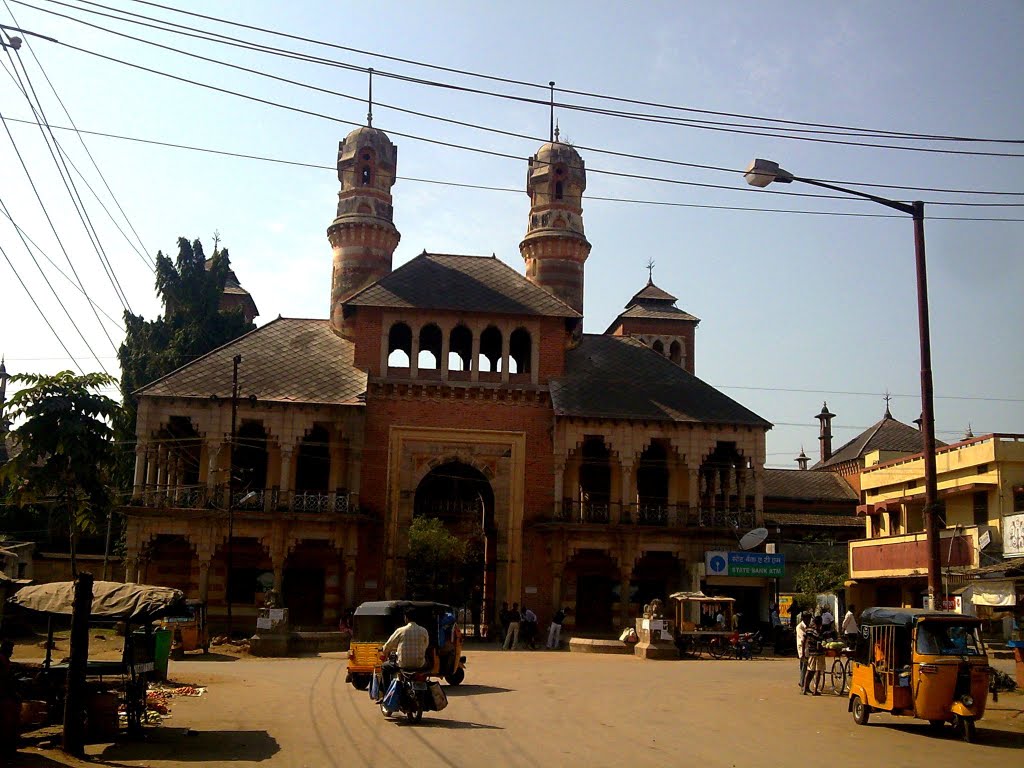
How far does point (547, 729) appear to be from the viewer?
14.2 m

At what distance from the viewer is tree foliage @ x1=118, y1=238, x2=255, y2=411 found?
49.4 metres

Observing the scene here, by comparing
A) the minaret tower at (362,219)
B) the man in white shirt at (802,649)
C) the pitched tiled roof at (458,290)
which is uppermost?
the minaret tower at (362,219)

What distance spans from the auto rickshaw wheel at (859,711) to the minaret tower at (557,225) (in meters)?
34.3

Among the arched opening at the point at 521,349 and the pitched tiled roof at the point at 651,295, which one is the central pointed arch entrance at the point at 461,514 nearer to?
the arched opening at the point at 521,349

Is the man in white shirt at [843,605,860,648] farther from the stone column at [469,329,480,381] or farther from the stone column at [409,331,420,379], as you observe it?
the stone column at [409,331,420,379]

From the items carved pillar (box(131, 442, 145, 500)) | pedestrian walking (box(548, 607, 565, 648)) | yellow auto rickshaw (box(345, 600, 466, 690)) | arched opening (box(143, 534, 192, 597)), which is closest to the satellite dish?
pedestrian walking (box(548, 607, 565, 648))

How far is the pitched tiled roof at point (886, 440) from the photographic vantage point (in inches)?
2430

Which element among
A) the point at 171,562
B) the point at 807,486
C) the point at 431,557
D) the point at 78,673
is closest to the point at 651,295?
the point at 807,486

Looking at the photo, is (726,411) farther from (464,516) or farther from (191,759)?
(191,759)

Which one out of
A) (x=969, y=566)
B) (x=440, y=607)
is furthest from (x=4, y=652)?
(x=969, y=566)

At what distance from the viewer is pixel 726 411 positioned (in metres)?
40.3

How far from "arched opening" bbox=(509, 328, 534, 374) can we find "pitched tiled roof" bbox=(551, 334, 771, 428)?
1739mm

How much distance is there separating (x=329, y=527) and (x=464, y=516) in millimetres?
18130

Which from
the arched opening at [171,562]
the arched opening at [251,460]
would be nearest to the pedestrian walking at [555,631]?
the arched opening at [251,460]
